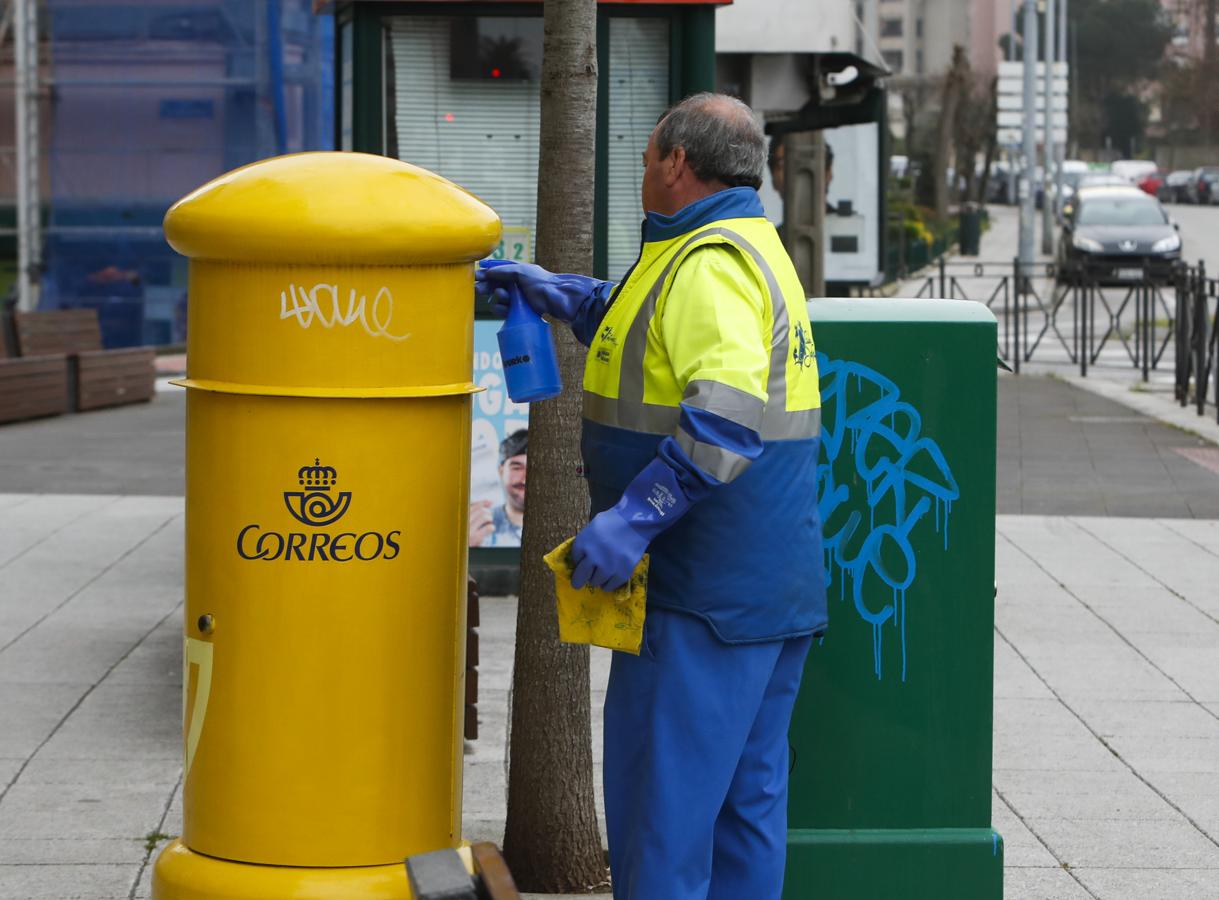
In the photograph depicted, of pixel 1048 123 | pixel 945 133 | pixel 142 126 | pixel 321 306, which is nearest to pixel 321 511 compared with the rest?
pixel 321 306

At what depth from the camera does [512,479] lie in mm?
8281

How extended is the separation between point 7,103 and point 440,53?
17.6 m

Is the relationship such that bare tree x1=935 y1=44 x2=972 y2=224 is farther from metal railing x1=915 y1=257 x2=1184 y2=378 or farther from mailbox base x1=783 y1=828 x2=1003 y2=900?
mailbox base x1=783 y1=828 x2=1003 y2=900

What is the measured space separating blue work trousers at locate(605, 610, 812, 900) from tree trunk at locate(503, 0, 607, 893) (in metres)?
0.88

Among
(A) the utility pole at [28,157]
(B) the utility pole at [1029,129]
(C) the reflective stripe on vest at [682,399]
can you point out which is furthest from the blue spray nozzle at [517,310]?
(B) the utility pole at [1029,129]

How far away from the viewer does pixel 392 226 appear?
136 inches

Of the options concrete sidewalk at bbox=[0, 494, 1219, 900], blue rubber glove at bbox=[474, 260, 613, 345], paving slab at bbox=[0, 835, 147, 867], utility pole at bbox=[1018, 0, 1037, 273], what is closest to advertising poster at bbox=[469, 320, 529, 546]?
concrete sidewalk at bbox=[0, 494, 1219, 900]

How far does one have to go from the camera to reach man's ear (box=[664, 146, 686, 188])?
3.53m

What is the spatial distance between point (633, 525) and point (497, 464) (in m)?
4.99

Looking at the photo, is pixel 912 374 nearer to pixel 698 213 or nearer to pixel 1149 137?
pixel 698 213

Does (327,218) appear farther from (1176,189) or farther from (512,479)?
(1176,189)

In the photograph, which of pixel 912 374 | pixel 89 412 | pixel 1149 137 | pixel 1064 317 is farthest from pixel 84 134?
pixel 1149 137

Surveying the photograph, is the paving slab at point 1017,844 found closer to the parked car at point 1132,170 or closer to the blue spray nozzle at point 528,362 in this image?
the blue spray nozzle at point 528,362

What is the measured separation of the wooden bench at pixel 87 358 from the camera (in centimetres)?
1606
